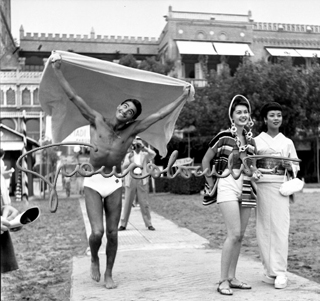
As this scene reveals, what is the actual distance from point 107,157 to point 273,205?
5.90ft

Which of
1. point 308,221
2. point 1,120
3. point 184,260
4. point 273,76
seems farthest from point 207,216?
point 1,120

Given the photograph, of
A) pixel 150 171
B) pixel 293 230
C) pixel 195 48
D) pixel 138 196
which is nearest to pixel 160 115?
pixel 150 171

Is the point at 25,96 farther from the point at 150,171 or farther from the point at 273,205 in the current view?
the point at 150,171

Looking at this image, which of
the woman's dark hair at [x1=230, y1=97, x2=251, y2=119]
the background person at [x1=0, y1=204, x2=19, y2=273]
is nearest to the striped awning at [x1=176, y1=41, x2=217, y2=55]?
the woman's dark hair at [x1=230, y1=97, x2=251, y2=119]

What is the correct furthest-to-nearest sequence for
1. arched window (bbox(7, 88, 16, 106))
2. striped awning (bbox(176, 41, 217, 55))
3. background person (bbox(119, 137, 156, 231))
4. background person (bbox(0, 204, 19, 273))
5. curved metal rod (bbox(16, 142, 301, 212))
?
1. arched window (bbox(7, 88, 16, 106))
2. striped awning (bbox(176, 41, 217, 55))
3. background person (bbox(119, 137, 156, 231))
4. curved metal rod (bbox(16, 142, 301, 212))
5. background person (bbox(0, 204, 19, 273))

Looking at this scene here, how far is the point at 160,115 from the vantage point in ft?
16.3

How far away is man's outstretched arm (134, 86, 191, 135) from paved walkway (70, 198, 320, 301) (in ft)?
5.43

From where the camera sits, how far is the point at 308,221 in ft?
35.8

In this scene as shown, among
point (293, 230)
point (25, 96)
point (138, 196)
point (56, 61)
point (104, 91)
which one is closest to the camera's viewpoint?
point (56, 61)

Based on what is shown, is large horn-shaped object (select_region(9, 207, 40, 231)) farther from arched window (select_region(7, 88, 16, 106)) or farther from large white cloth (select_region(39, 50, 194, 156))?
arched window (select_region(7, 88, 16, 106))

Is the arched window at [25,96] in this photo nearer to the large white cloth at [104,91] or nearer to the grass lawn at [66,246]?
the grass lawn at [66,246]

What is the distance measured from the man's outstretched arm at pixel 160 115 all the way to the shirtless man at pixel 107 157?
1 centimetres

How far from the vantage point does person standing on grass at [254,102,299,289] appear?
4.82 metres

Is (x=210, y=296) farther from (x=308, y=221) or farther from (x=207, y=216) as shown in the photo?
(x=207, y=216)
